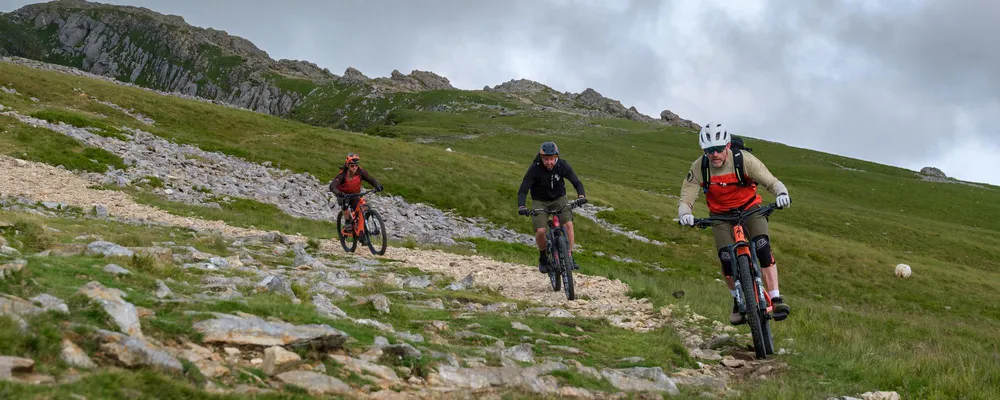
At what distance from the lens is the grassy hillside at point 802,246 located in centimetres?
805

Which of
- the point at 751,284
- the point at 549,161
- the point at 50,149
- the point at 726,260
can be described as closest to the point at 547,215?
the point at 549,161

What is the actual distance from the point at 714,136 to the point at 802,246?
36377mm

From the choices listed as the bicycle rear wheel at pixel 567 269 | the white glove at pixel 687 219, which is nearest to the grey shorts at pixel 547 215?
the bicycle rear wheel at pixel 567 269

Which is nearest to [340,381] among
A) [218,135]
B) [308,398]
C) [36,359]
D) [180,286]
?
[308,398]

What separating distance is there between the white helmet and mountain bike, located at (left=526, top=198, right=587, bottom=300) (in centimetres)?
380

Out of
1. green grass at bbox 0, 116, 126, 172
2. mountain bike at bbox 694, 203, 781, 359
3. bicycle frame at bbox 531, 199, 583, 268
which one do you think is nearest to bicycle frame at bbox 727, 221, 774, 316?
mountain bike at bbox 694, 203, 781, 359

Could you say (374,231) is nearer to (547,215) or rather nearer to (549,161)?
(547,215)

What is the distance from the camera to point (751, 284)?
863 cm

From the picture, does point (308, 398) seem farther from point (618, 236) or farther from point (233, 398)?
point (618, 236)

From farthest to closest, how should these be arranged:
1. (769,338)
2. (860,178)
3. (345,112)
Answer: (345,112) → (860,178) → (769,338)

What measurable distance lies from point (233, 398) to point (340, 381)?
1048 millimetres

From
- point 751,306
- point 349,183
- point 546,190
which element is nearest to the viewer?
point 751,306

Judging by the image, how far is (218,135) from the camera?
163 ft

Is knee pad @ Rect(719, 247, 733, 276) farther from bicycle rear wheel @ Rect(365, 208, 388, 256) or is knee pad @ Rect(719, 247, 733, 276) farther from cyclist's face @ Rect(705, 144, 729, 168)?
bicycle rear wheel @ Rect(365, 208, 388, 256)
